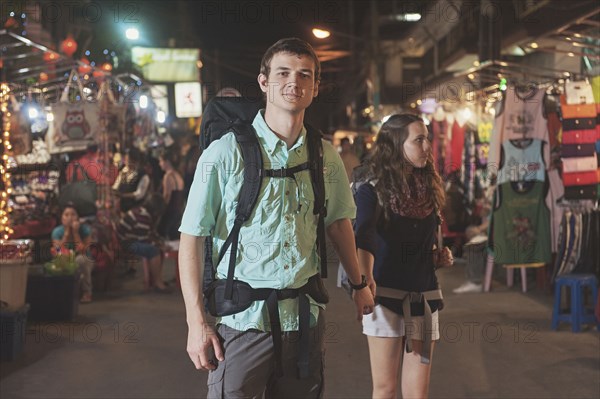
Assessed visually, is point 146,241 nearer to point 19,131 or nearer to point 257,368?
point 19,131

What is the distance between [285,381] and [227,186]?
0.83 metres

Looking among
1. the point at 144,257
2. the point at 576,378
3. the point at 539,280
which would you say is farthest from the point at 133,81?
the point at 576,378

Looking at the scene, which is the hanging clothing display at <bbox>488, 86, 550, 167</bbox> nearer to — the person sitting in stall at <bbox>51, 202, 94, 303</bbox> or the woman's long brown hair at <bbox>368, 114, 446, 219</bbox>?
the woman's long brown hair at <bbox>368, 114, 446, 219</bbox>

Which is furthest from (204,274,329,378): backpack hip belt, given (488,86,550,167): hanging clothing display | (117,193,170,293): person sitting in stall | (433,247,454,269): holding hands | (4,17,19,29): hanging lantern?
(117,193,170,293): person sitting in stall

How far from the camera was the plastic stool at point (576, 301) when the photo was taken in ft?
28.8

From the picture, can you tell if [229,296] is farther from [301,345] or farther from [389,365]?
[389,365]

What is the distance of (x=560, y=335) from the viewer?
8656mm

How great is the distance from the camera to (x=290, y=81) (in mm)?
3246

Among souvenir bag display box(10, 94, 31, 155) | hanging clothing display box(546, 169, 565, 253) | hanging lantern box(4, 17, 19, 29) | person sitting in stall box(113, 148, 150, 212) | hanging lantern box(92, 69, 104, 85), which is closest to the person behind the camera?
hanging lantern box(4, 17, 19, 29)

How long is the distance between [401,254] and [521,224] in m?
6.62

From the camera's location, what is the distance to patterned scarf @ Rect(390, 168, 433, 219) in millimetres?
4664

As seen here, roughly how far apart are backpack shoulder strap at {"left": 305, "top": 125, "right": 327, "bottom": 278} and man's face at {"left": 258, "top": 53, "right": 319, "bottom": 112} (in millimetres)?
193

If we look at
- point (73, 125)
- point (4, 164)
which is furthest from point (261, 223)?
point (73, 125)

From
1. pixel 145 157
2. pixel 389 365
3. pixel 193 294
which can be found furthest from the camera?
pixel 145 157
